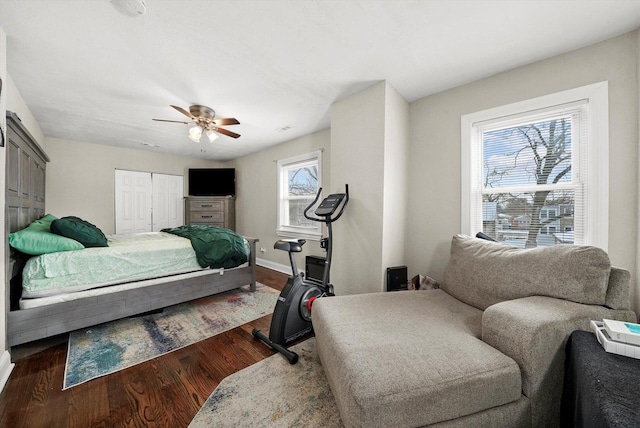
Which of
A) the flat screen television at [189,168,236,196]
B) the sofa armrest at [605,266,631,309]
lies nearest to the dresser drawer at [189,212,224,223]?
the flat screen television at [189,168,236,196]

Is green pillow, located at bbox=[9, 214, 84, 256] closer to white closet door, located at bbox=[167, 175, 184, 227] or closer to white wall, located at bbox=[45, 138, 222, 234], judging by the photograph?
white wall, located at bbox=[45, 138, 222, 234]

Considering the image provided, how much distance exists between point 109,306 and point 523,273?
3.28 m

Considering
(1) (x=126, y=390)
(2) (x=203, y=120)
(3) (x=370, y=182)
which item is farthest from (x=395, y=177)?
(1) (x=126, y=390)

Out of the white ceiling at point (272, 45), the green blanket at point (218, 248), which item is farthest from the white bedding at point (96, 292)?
the white ceiling at point (272, 45)

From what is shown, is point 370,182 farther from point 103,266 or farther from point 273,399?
point 103,266

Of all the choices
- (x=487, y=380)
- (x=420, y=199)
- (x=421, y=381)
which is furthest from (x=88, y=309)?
(x=420, y=199)

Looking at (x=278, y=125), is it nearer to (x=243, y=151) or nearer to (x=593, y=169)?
(x=243, y=151)

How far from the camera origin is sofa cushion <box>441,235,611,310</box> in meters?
1.29

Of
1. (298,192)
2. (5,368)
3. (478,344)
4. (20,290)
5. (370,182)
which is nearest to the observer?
(478,344)

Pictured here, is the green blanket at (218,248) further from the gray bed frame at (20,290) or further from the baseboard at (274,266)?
the baseboard at (274,266)

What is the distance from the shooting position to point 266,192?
4.71 m

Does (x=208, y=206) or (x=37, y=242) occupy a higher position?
(x=208, y=206)

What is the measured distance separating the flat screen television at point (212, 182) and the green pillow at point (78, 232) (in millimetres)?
3046

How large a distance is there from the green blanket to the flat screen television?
2.49 meters
